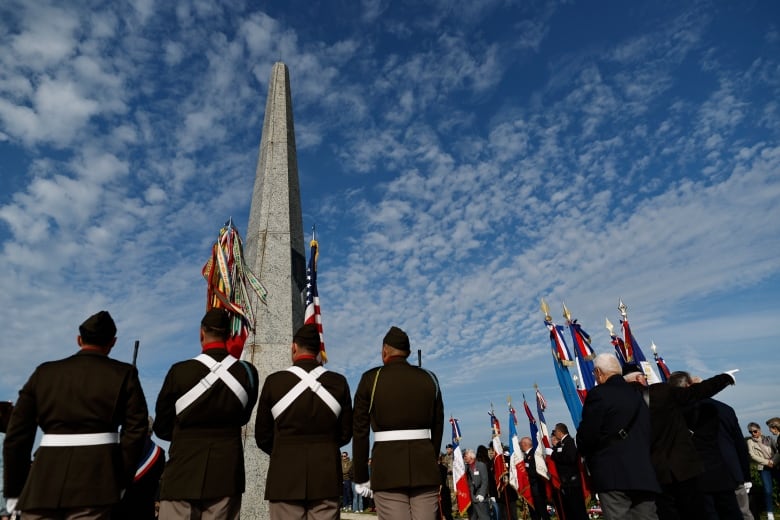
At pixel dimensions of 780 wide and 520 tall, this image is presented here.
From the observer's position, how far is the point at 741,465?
21.4 ft

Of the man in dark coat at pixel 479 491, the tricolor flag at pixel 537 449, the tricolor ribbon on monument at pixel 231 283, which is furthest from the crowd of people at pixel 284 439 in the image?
the man in dark coat at pixel 479 491

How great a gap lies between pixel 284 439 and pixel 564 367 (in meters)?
9.27

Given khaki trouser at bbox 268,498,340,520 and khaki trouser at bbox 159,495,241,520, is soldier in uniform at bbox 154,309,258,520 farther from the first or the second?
khaki trouser at bbox 268,498,340,520

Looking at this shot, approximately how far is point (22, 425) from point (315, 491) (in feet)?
6.73

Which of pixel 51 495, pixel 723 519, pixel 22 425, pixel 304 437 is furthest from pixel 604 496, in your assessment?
pixel 22 425

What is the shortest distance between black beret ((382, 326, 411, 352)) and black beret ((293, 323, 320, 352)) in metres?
0.61

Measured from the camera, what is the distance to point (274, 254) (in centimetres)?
1011

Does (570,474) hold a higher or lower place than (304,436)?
lower

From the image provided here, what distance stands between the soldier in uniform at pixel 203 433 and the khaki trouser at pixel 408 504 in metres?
1.13

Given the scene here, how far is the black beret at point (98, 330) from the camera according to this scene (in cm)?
386

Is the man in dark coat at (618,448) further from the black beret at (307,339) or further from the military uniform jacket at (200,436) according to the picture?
the military uniform jacket at (200,436)

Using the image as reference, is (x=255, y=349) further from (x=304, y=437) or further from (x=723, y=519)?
(x=723, y=519)

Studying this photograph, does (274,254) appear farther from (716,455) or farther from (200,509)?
(716,455)

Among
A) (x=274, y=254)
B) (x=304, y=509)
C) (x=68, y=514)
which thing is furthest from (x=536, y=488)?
(x=68, y=514)
